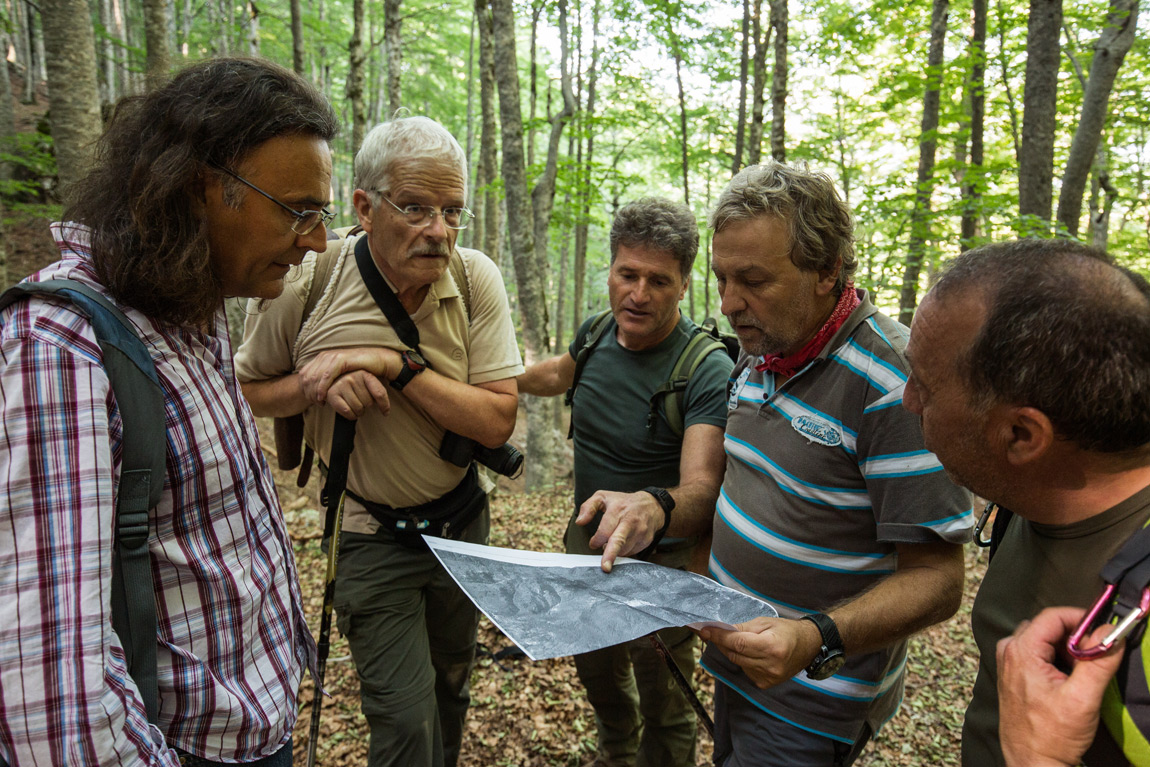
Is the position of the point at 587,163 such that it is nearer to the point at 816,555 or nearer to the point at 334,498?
the point at 334,498

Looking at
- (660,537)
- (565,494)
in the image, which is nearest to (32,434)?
(660,537)

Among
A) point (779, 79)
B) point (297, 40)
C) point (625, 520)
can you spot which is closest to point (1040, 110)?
point (779, 79)

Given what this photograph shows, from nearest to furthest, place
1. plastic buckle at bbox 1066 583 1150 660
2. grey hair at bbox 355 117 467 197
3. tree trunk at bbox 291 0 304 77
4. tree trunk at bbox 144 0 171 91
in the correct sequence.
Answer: plastic buckle at bbox 1066 583 1150 660
grey hair at bbox 355 117 467 197
tree trunk at bbox 144 0 171 91
tree trunk at bbox 291 0 304 77

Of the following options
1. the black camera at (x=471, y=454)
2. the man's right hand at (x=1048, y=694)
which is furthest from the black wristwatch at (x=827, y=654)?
the black camera at (x=471, y=454)

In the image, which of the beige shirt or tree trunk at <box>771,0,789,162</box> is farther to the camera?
tree trunk at <box>771,0,789,162</box>

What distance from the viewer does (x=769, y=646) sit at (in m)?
1.62

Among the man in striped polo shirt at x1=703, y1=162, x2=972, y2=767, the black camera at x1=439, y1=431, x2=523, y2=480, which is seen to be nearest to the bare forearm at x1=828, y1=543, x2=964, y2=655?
the man in striped polo shirt at x1=703, y1=162, x2=972, y2=767

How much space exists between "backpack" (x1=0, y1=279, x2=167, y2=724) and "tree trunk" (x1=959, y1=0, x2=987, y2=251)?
26.4 ft

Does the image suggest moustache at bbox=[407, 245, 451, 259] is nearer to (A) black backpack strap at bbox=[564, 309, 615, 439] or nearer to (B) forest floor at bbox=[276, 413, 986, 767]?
(A) black backpack strap at bbox=[564, 309, 615, 439]

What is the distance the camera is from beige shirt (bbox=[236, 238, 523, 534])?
8.58 feet

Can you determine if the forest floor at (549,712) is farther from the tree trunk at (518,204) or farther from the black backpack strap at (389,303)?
the tree trunk at (518,204)

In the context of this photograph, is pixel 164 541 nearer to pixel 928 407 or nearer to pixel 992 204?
pixel 928 407

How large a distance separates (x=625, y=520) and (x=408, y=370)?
105cm

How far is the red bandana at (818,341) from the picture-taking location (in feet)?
6.83
